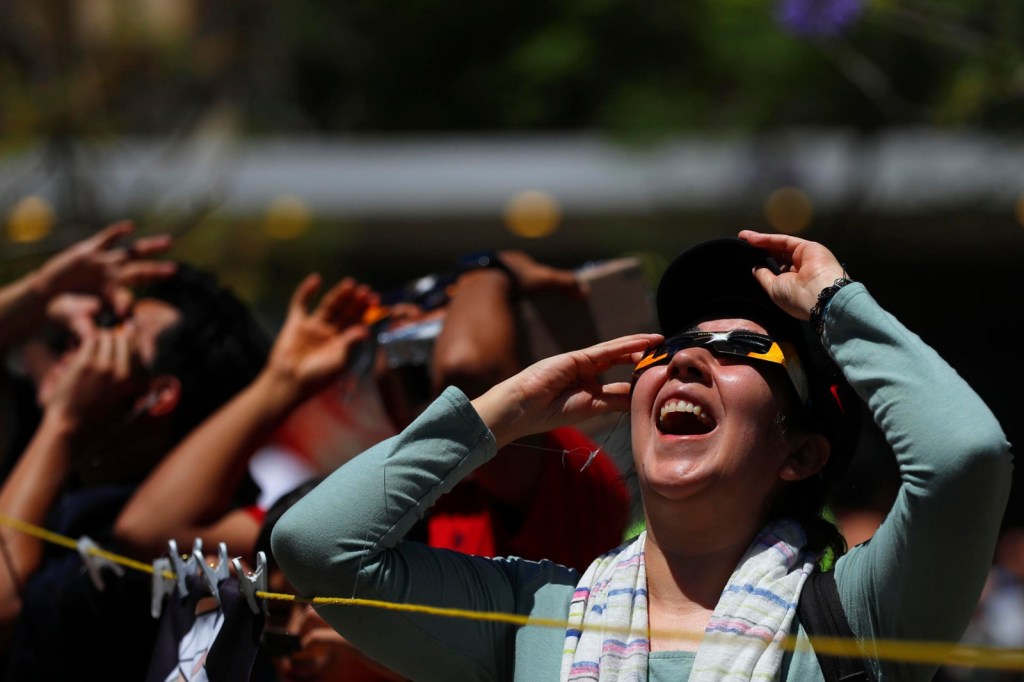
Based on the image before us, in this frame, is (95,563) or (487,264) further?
(487,264)

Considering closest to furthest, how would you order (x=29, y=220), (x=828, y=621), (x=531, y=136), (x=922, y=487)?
(x=922, y=487), (x=828, y=621), (x=29, y=220), (x=531, y=136)

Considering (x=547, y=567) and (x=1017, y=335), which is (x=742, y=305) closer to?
(x=547, y=567)

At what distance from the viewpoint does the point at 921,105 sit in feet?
27.8

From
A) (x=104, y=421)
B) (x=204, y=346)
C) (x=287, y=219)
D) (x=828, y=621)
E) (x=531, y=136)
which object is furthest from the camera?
(x=531, y=136)

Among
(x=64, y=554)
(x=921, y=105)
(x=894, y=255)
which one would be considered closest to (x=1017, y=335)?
(x=894, y=255)

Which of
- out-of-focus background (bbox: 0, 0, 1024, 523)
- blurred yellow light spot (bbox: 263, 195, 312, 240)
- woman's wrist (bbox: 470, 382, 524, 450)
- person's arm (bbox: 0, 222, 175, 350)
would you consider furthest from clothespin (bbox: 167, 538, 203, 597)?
blurred yellow light spot (bbox: 263, 195, 312, 240)

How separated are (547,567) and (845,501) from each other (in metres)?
0.50

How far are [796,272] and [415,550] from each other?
0.76 m

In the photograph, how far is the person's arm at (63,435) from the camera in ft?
9.72

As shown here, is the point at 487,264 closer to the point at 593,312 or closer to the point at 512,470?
the point at 593,312

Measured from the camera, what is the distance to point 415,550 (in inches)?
84.7

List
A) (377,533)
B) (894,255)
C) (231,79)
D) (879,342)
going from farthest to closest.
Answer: (231,79), (894,255), (377,533), (879,342)

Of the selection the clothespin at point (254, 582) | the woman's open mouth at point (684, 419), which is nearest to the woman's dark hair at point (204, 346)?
the clothespin at point (254, 582)

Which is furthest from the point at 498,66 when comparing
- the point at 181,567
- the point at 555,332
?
the point at 181,567
